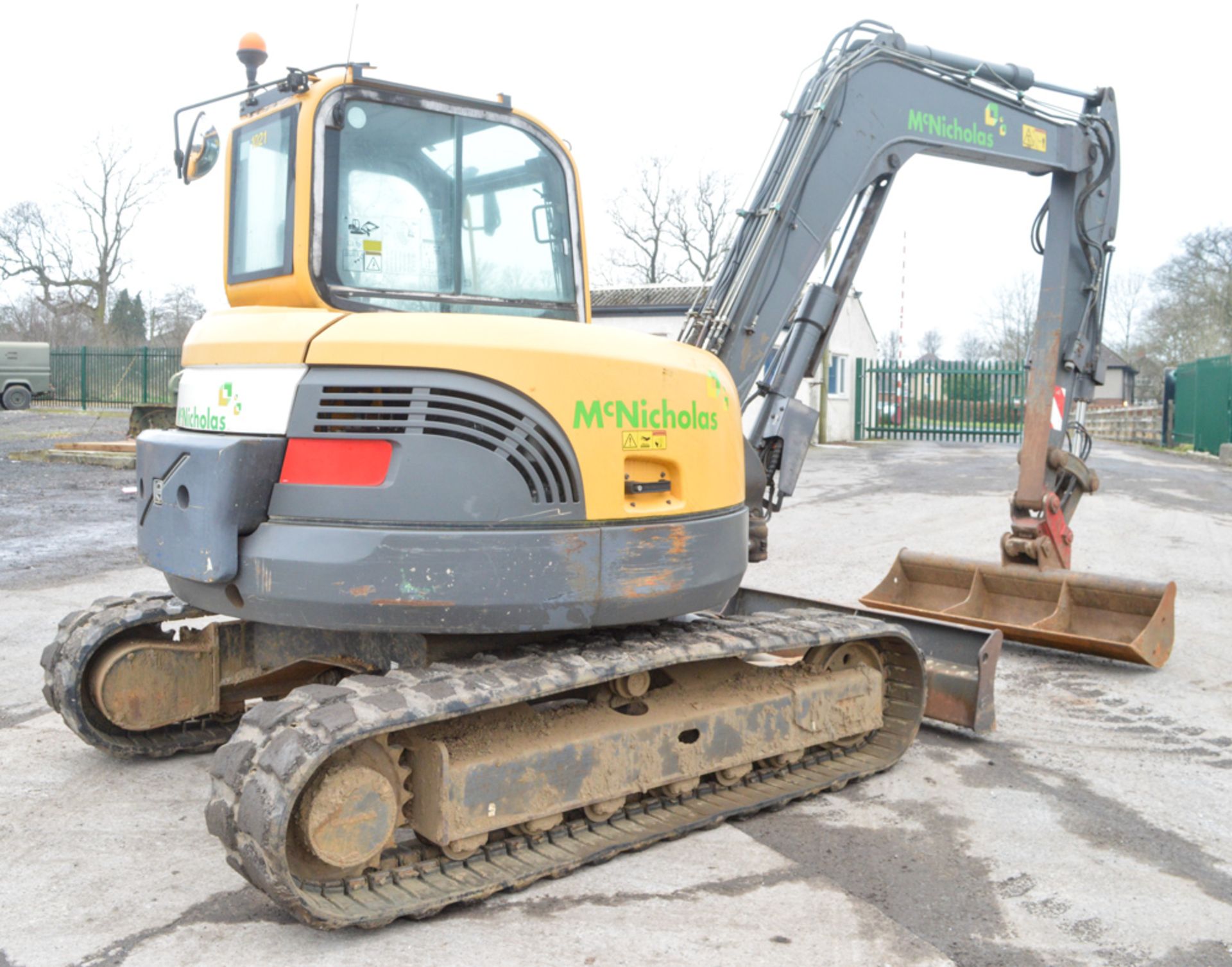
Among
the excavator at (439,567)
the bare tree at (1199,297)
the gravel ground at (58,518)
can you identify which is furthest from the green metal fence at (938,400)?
the excavator at (439,567)

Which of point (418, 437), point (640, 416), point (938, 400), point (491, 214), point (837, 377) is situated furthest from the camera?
point (938, 400)

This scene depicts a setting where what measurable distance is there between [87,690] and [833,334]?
22339 mm

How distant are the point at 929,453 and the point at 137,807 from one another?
22.1 metres

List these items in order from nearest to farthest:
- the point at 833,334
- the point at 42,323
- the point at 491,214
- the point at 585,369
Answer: the point at 585,369 → the point at 491,214 → the point at 833,334 → the point at 42,323

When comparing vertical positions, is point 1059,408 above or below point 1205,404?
below

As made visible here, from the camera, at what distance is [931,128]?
6.60 metres

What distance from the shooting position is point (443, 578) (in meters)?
3.76

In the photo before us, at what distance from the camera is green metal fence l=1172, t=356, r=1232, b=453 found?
22.6 metres

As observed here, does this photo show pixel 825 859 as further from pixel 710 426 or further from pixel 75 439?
pixel 75 439

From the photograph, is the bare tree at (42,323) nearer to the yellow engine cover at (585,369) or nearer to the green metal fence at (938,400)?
the green metal fence at (938,400)

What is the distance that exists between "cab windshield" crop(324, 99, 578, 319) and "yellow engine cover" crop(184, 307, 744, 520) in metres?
0.20

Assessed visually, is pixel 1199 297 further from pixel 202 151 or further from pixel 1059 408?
pixel 202 151

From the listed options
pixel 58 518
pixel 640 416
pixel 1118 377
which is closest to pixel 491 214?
pixel 640 416

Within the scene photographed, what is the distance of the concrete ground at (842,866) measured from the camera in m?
3.42
